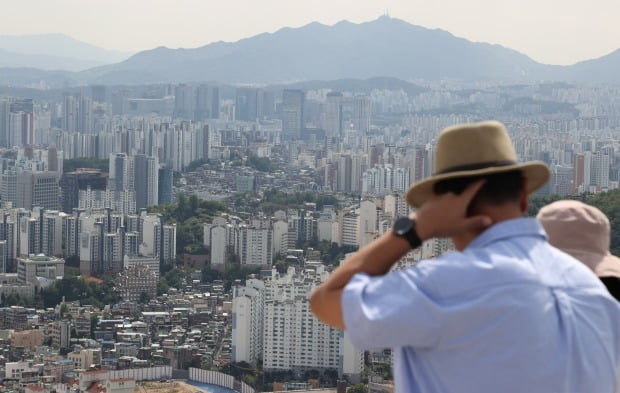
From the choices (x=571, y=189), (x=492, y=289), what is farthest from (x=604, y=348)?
(x=571, y=189)

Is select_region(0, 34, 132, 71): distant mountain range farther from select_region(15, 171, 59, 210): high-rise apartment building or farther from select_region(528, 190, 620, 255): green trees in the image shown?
select_region(528, 190, 620, 255): green trees

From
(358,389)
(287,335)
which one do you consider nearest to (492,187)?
(358,389)

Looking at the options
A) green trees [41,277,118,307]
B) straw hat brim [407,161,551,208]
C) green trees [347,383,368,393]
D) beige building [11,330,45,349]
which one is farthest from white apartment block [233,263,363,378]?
straw hat brim [407,161,551,208]

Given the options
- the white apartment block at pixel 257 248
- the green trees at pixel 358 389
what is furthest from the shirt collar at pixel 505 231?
the white apartment block at pixel 257 248

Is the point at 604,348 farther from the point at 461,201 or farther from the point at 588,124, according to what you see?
the point at 588,124

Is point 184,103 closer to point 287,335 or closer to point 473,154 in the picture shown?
point 287,335
